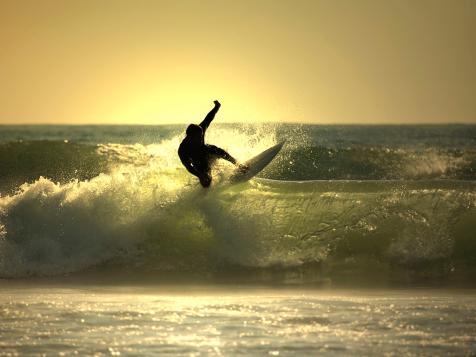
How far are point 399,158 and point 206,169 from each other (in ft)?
51.5

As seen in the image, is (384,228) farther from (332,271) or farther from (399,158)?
(399,158)

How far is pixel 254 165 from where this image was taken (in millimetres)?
17141

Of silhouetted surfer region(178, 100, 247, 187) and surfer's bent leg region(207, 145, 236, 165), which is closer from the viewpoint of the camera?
silhouetted surfer region(178, 100, 247, 187)

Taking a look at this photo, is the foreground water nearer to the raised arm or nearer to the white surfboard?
the raised arm

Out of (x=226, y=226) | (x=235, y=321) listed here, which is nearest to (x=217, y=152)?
(x=226, y=226)

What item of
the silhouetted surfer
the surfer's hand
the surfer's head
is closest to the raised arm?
the silhouetted surfer

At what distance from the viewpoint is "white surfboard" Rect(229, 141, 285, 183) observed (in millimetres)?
16688

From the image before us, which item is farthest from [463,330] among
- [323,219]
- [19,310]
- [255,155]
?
[255,155]

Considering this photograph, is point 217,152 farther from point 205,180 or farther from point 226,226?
point 226,226

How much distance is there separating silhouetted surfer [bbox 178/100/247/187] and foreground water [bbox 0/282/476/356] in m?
2.95

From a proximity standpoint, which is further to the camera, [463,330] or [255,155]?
[255,155]

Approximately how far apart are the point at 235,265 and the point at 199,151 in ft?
6.18

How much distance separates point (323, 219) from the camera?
1605cm

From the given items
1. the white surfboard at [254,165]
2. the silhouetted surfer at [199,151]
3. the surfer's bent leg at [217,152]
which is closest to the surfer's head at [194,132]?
the silhouetted surfer at [199,151]
